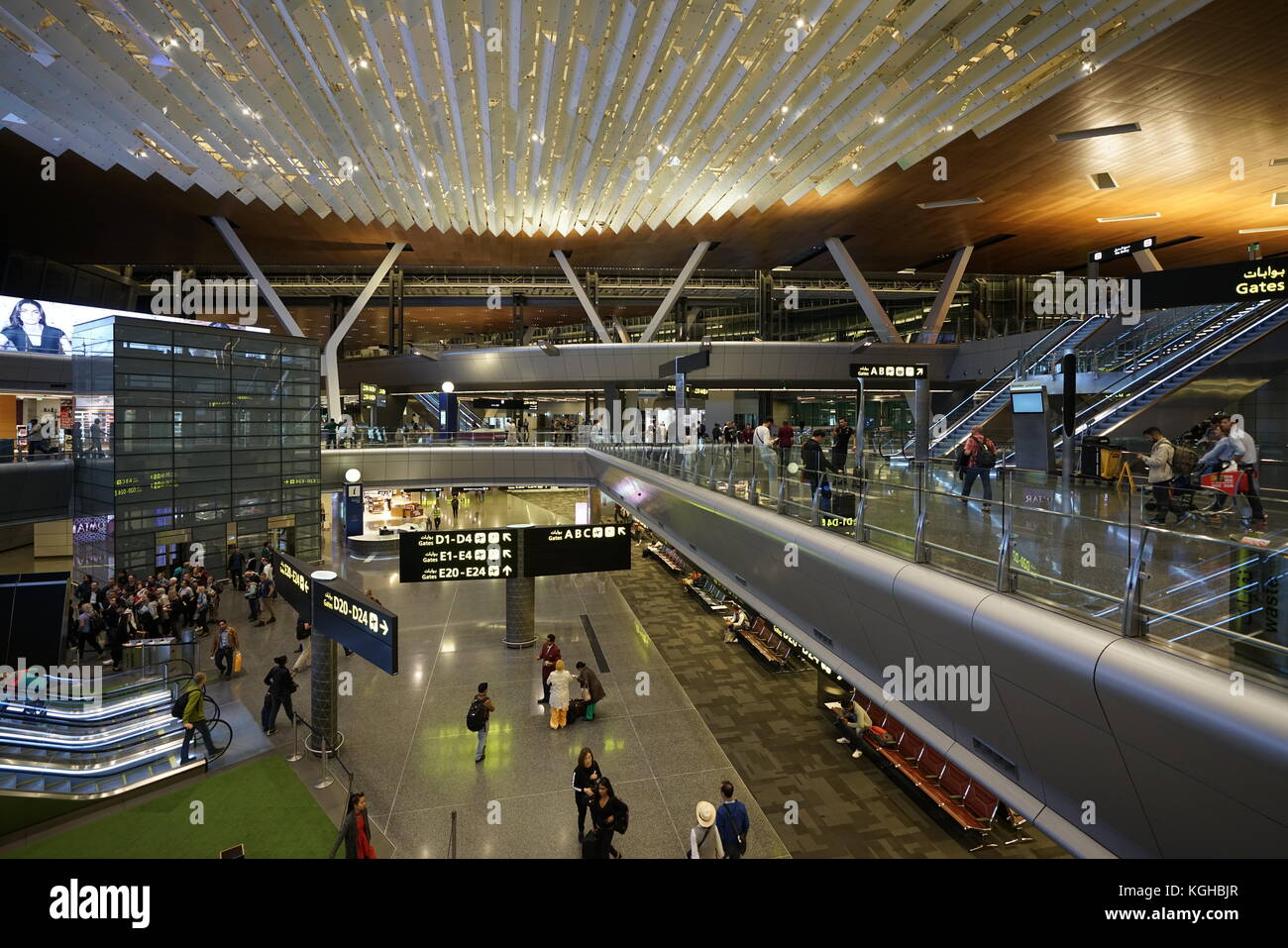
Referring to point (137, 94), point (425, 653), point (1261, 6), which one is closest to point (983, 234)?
point (1261, 6)

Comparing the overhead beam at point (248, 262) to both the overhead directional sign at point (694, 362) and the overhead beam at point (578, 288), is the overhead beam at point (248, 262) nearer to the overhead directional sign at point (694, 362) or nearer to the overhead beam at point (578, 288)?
the overhead beam at point (578, 288)

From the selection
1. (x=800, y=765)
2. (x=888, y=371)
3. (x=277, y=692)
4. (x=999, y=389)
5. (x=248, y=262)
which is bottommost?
(x=800, y=765)

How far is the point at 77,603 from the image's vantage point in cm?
1445

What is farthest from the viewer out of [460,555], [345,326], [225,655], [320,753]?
[345,326]

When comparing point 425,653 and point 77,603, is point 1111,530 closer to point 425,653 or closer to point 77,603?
point 425,653

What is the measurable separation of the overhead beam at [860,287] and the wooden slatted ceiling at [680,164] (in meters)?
0.81

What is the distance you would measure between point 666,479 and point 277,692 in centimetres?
736

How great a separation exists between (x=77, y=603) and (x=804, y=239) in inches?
964

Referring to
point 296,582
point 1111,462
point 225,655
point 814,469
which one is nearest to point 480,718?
point 296,582

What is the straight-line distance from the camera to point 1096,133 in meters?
13.3

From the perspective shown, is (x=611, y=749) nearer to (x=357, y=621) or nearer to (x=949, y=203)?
(x=357, y=621)

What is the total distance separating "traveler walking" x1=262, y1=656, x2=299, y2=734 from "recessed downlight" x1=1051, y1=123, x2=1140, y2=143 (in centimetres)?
1800

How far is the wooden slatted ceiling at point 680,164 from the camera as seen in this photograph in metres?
10.9

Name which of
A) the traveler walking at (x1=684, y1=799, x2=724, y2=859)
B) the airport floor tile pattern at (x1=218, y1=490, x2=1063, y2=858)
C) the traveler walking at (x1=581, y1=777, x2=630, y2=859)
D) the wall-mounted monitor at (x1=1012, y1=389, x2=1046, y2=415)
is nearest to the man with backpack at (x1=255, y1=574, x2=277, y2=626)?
the airport floor tile pattern at (x1=218, y1=490, x2=1063, y2=858)
